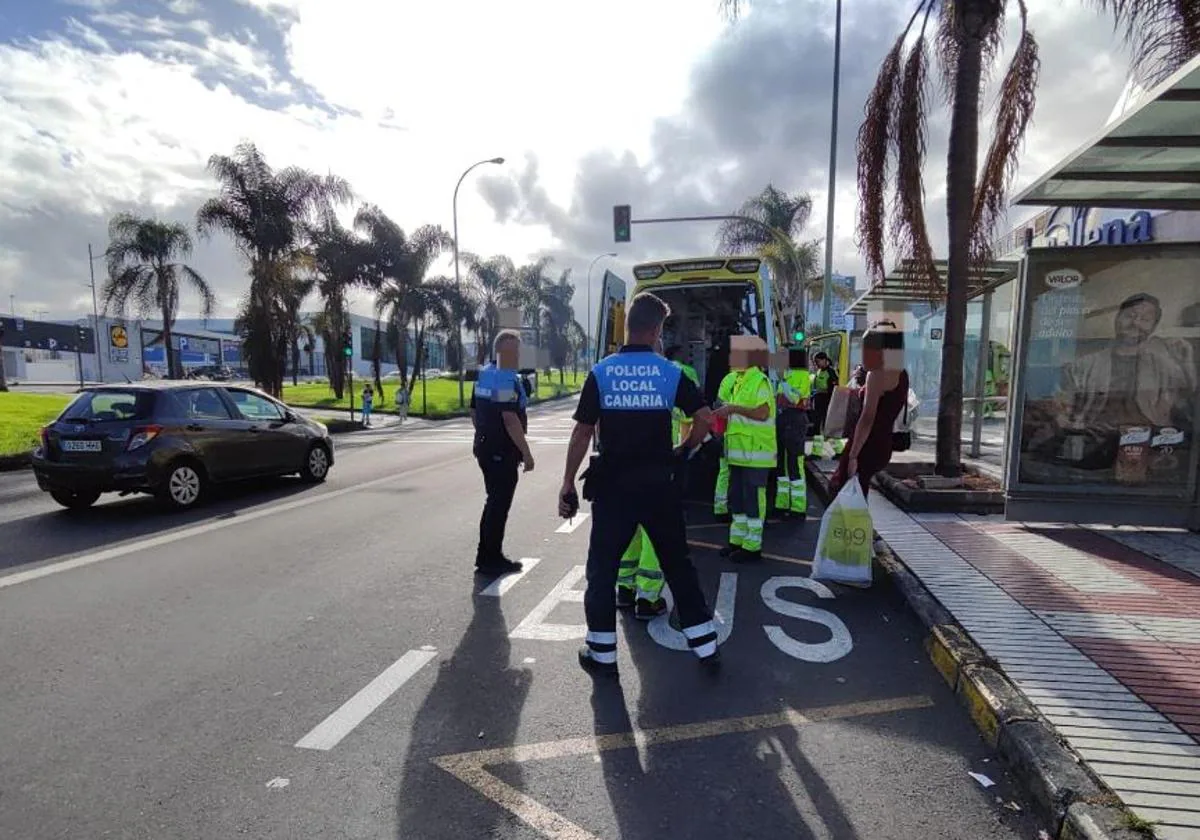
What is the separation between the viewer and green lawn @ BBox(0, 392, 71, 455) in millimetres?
12797

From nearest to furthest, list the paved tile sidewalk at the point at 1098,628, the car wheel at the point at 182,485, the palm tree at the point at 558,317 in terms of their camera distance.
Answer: the paved tile sidewalk at the point at 1098,628 < the car wheel at the point at 182,485 < the palm tree at the point at 558,317

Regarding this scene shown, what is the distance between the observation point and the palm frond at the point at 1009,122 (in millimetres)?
7707

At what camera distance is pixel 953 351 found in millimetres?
8008

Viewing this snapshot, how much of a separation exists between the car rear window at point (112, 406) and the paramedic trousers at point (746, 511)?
21.6 ft

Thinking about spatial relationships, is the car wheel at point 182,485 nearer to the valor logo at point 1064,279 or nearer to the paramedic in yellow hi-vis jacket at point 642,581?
the paramedic in yellow hi-vis jacket at point 642,581

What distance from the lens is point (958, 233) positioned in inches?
312

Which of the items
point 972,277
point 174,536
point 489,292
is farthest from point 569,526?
point 489,292

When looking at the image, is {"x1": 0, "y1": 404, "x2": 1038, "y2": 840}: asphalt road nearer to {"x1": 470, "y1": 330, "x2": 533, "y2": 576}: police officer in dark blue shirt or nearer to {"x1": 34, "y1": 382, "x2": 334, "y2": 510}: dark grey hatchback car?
{"x1": 470, "y1": 330, "x2": 533, "y2": 576}: police officer in dark blue shirt

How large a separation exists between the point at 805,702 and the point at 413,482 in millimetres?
8021

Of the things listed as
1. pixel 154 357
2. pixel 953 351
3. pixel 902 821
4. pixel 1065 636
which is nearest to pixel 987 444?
pixel 953 351

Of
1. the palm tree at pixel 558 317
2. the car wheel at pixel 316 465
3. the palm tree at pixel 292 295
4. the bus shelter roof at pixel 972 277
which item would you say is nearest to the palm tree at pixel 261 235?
the palm tree at pixel 292 295

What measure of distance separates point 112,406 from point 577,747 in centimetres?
747

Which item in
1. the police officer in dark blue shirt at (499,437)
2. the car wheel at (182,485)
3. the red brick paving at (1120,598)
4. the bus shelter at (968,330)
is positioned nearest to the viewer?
the red brick paving at (1120,598)

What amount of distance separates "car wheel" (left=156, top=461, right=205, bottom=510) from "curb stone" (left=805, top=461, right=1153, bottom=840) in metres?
7.81
